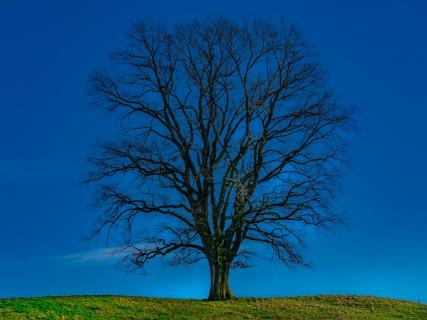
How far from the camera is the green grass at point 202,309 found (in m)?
24.2

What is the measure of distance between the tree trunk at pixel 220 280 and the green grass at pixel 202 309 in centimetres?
85

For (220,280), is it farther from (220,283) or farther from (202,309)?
(202,309)

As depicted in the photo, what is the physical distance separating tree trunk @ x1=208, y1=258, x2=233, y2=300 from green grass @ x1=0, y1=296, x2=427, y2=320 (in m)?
0.85

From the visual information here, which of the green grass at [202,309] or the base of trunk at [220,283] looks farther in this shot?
the base of trunk at [220,283]

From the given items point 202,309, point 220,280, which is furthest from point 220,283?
point 202,309

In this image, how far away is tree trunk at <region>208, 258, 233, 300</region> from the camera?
28.3 metres

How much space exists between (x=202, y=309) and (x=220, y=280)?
284cm

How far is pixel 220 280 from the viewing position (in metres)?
A: 28.4

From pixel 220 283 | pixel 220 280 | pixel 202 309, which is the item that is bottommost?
pixel 202 309

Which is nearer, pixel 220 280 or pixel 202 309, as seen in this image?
pixel 202 309

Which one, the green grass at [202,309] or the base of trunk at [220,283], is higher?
the base of trunk at [220,283]

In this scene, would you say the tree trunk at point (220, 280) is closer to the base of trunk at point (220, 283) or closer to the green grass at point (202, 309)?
the base of trunk at point (220, 283)

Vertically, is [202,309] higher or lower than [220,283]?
lower

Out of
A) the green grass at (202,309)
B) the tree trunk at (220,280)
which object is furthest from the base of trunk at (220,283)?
the green grass at (202,309)
